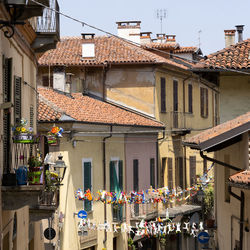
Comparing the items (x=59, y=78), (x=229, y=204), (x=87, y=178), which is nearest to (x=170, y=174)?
(x=59, y=78)

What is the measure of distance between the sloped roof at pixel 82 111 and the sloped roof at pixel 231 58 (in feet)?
19.2

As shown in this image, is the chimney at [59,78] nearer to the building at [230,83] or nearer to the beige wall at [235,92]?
the building at [230,83]

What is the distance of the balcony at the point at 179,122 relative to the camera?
36.4 m

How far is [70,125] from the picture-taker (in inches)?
1017

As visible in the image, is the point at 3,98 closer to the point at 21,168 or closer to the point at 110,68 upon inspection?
the point at 21,168

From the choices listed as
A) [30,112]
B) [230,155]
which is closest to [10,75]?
[30,112]

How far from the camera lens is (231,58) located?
21.4m

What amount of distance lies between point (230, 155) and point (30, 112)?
4515mm

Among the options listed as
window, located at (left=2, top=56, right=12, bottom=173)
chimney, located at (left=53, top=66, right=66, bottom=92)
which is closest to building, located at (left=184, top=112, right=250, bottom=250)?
window, located at (left=2, top=56, right=12, bottom=173)

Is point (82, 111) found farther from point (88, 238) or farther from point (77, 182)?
point (88, 238)

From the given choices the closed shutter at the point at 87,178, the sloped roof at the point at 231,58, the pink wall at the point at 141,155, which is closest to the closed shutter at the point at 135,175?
the pink wall at the point at 141,155

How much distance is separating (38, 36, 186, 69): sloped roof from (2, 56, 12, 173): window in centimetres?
1872

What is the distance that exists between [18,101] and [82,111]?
13252mm

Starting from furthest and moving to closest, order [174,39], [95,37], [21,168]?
[174,39] < [95,37] < [21,168]
